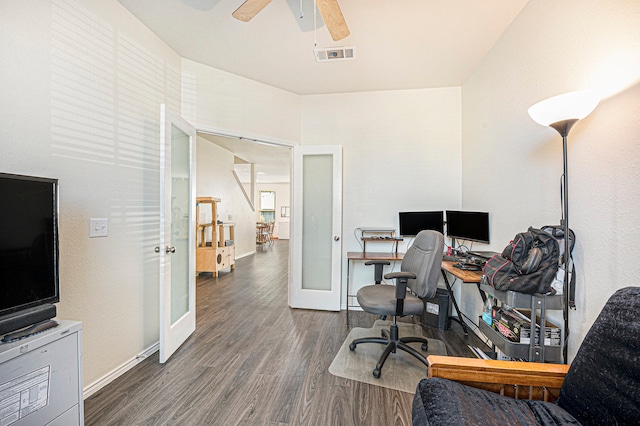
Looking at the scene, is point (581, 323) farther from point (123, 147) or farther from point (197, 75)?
point (197, 75)

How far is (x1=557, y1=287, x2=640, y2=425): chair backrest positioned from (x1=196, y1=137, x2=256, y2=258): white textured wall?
5757 mm

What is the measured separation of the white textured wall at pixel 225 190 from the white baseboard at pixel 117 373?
12.0 feet

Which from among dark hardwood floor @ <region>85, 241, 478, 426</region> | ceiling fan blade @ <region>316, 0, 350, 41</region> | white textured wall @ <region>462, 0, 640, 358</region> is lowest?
dark hardwood floor @ <region>85, 241, 478, 426</region>

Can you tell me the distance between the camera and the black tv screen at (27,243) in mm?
1195

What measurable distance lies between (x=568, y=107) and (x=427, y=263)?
134cm

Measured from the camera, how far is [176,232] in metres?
2.59

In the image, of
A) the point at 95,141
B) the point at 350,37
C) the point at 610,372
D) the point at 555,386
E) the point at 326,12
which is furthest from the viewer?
the point at 350,37

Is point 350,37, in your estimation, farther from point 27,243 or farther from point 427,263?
point 27,243

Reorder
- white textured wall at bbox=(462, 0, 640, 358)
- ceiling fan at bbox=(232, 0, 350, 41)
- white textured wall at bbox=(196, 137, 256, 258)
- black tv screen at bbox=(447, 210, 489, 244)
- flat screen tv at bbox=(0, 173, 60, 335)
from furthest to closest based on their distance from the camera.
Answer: white textured wall at bbox=(196, 137, 256, 258)
black tv screen at bbox=(447, 210, 489, 244)
ceiling fan at bbox=(232, 0, 350, 41)
white textured wall at bbox=(462, 0, 640, 358)
flat screen tv at bbox=(0, 173, 60, 335)

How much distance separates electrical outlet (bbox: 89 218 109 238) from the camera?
76.5 inches

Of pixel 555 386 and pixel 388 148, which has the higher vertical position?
pixel 388 148

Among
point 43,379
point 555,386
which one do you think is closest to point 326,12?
point 555,386

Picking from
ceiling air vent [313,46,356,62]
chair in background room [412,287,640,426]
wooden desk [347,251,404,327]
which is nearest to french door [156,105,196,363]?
ceiling air vent [313,46,356,62]

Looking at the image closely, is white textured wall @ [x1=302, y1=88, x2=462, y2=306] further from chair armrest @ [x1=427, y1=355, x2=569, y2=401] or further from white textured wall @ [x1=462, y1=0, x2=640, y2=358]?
chair armrest @ [x1=427, y1=355, x2=569, y2=401]
